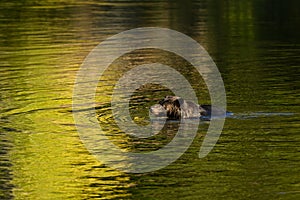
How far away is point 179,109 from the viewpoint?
2211 centimetres

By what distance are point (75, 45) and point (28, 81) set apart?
9897mm

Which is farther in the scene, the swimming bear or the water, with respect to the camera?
the swimming bear

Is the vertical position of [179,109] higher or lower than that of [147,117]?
higher

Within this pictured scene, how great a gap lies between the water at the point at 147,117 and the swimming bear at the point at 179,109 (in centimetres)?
39

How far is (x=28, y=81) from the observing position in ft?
94.1

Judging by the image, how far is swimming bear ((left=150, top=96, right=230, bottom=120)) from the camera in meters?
22.1

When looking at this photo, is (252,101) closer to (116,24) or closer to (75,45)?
(75,45)

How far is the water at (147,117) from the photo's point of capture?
654 inches

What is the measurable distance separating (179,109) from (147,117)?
875 mm

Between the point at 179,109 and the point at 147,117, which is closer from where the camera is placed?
the point at 179,109

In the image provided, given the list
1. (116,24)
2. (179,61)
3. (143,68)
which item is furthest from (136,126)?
(116,24)

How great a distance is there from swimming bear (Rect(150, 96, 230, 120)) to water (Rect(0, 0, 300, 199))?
0.39 meters

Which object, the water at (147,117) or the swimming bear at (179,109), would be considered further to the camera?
the swimming bear at (179,109)

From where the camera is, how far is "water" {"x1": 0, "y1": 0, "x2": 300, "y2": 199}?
16.6 metres
